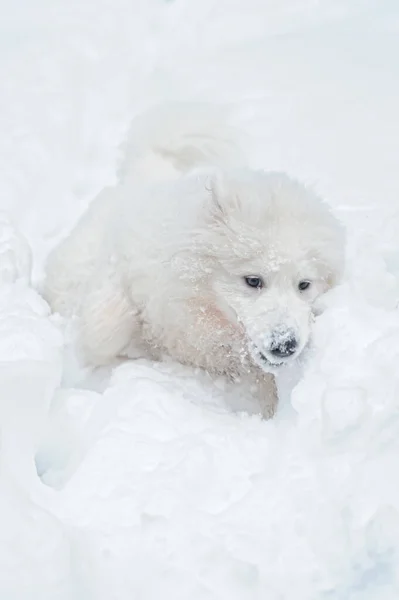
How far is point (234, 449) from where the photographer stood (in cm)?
245

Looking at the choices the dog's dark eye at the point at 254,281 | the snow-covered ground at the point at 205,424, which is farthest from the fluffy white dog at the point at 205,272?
the snow-covered ground at the point at 205,424

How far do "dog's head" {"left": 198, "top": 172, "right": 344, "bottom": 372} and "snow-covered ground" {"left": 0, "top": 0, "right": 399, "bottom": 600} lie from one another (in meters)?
0.15

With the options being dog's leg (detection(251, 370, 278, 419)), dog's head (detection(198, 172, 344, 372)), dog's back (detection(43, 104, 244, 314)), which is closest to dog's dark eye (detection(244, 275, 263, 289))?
dog's head (detection(198, 172, 344, 372))

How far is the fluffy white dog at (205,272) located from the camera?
2977 mm

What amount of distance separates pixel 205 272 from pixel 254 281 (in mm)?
212

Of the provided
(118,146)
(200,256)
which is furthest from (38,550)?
(118,146)

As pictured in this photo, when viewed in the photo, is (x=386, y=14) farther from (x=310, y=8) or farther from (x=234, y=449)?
(x=234, y=449)

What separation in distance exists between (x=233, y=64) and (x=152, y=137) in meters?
1.44

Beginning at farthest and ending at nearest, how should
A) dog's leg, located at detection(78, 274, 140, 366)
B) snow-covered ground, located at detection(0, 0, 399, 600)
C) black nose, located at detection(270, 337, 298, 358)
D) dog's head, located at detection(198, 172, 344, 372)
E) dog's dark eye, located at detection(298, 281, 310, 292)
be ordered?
dog's leg, located at detection(78, 274, 140, 366) → dog's dark eye, located at detection(298, 281, 310, 292) → dog's head, located at detection(198, 172, 344, 372) → black nose, located at detection(270, 337, 298, 358) → snow-covered ground, located at detection(0, 0, 399, 600)

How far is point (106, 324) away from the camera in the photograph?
3.37 m

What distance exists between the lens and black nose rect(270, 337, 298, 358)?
282cm

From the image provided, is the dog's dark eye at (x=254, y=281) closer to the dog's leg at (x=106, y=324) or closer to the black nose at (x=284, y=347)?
the black nose at (x=284, y=347)

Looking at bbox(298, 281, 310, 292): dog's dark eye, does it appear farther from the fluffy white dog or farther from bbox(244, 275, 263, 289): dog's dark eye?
bbox(244, 275, 263, 289): dog's dark eye

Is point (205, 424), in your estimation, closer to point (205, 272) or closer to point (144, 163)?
point (205, 272)
